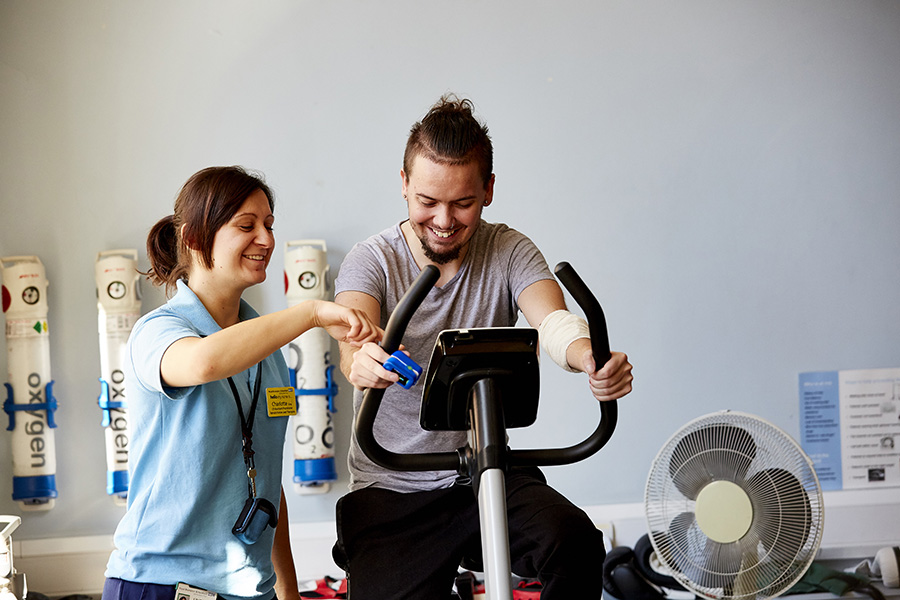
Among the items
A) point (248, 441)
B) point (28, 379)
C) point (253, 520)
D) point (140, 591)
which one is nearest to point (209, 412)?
point (248, 441)

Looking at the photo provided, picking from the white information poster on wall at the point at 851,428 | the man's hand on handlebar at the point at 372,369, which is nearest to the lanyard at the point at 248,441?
the man's hand on handlebar at the point at 372,369

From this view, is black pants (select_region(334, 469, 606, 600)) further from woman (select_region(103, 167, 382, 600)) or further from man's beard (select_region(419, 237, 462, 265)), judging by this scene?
man's beard (select_region(419, 237, 462, 265))

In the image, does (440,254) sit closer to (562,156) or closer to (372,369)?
(372,369)

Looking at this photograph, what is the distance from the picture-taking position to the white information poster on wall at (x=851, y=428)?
3.56m

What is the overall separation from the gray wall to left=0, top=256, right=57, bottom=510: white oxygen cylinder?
4.5 inches

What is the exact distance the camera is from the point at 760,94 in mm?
3518

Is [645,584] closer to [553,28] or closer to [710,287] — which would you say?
[710,287]

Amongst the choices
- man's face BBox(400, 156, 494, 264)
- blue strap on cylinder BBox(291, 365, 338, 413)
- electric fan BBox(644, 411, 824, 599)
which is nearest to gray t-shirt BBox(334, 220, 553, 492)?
man's face BBox(400, 156, 494, 264)

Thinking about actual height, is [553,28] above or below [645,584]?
above

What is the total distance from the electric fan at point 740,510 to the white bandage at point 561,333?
1.08 m

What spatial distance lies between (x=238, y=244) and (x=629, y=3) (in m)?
2.53

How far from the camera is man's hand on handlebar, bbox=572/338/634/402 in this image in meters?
1.30

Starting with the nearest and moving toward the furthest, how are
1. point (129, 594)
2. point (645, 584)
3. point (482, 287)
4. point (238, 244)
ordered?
1. point (129, 594)
2. point (238, 244)
3. point (482, 287)
4. point (645, 584)

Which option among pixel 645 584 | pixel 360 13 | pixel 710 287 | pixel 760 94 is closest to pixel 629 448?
pixel 645 584
